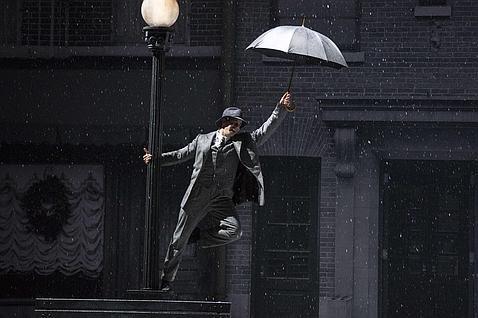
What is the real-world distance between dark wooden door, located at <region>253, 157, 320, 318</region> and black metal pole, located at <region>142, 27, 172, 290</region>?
844 centimetres

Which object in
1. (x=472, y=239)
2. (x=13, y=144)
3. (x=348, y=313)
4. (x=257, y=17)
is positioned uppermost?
(x=257, y=17)

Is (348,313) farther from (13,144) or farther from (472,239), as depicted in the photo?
(13,144)

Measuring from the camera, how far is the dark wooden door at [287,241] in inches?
776

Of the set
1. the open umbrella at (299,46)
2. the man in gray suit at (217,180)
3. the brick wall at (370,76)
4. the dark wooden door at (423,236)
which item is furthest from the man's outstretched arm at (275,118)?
the dark wooden door at (423,236)

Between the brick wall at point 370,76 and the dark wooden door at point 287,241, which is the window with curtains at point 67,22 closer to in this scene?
the brick wall at point 370,76

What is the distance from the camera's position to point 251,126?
19.6 m

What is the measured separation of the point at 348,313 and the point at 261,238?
185 centimetres

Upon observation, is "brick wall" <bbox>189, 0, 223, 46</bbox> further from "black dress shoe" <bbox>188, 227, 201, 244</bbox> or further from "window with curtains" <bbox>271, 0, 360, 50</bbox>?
"black dress shoe" <bbox>188, 227, 201, 244</bbox>

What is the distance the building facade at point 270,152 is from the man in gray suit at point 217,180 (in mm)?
7677

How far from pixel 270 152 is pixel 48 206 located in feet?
12.2

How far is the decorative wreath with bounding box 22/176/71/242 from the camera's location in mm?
20016

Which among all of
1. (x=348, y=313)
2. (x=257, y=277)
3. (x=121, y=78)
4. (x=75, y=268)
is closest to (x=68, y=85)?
(x=121, y=78)

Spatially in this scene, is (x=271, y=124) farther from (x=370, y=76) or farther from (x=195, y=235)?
(x=370, y=76)

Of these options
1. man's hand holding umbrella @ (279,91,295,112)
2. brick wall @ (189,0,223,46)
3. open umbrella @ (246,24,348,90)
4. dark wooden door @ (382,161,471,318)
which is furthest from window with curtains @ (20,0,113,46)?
man's hand holding umbrella @ (279,91,295,112)
